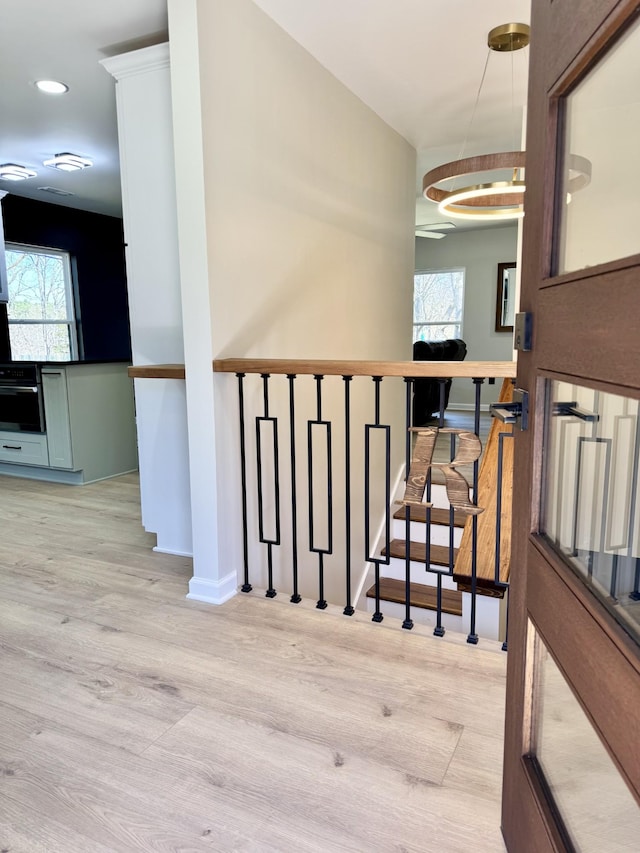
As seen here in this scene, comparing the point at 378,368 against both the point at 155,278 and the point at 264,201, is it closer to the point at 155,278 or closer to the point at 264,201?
the point at 264,201

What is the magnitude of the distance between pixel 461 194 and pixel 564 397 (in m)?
2.13

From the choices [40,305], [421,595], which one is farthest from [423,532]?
[40,305]

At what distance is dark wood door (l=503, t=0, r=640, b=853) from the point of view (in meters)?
0.66

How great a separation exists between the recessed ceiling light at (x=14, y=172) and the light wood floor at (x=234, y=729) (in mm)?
3467

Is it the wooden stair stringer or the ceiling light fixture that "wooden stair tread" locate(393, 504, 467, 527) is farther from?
the ceiling light fixture

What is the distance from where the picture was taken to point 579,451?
85cm

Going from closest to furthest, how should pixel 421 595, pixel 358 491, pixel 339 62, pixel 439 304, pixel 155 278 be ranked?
pixel 155 278
pixel 339 62
pixel 421 595
pixel 358 491
pixel 439 304

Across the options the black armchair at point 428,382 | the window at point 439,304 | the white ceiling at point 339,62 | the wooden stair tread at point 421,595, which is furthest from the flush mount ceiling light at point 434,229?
the wooden stair tread at point 421,595

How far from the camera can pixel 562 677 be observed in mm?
870

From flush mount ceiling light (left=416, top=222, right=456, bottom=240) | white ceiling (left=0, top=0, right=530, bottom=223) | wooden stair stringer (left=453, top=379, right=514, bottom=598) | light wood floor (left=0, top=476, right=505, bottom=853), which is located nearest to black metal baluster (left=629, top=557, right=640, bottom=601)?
light wood floor (left=0, top=476, right=505, bottom=853)

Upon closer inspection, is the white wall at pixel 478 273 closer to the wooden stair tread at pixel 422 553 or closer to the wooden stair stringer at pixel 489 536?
the wooden stair tread at pixel 422 553

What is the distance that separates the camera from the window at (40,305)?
545 cm

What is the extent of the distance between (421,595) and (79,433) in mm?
2804

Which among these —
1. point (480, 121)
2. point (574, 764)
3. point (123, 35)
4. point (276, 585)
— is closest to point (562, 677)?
point (574, 764)
